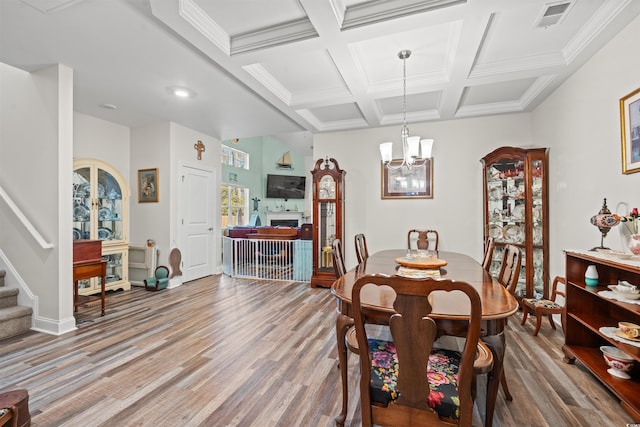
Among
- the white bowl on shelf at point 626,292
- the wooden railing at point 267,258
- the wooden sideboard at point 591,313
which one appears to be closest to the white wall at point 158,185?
the wooden railing at point 267,258

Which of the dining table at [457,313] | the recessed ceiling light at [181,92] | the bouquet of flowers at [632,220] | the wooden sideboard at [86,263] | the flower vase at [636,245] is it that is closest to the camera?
the dining table at [457,313]

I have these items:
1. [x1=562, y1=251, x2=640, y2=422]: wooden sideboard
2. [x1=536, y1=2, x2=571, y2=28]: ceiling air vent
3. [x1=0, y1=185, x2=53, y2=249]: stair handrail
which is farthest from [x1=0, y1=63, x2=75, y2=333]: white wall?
[x1=562, y1=251, x2=640, y2=422]: wooden sideboard

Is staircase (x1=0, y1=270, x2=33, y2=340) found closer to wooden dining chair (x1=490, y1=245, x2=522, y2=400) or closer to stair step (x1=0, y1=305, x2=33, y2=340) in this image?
stair step (x1=0, y1=305, x2=33, y2=340)

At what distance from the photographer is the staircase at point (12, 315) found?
8.96ft

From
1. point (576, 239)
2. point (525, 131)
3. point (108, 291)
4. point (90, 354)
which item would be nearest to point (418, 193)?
point (525, 131)

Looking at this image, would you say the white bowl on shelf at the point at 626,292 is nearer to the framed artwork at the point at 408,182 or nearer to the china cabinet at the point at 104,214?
the framed artwork at the point at 408,182

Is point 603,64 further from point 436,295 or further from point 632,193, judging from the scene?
point 436,295

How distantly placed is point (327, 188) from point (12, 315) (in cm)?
389

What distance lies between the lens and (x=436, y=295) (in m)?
1.60

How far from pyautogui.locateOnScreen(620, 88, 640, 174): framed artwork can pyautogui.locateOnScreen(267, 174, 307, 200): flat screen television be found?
27.6ft

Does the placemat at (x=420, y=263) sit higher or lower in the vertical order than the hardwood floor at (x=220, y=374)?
higher

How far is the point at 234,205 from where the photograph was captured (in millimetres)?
8617

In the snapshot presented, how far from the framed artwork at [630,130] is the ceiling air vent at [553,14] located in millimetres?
769

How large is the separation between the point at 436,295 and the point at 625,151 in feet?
6.34
